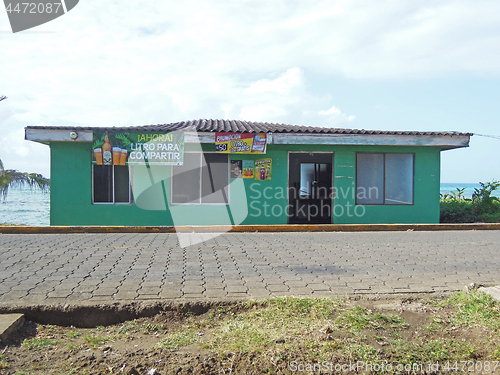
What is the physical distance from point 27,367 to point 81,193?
30.7ft

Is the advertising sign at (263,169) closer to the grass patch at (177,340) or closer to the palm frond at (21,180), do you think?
the palm frond at (21,180)

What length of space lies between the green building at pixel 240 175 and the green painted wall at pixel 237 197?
3 centimetres

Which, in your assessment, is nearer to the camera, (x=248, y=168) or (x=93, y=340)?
(x=93, y=340)

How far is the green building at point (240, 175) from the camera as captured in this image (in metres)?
11.4

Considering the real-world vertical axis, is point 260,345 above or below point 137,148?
below

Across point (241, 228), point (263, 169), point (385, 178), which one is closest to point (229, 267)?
point (241, 228)

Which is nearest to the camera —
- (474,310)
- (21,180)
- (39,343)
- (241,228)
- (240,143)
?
(39,343)

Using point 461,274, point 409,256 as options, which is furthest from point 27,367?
point 409,256

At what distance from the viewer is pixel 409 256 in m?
6.96

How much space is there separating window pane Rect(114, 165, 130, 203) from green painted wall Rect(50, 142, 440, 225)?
0.80ft

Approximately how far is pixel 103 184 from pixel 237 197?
13.7ft

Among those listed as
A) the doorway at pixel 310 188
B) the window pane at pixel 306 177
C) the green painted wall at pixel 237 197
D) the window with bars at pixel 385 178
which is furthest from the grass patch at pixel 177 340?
the window with bars at pixel 385 178

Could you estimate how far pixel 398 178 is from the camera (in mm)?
12891

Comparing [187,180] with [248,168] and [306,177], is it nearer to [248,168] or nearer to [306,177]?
[248,168]
